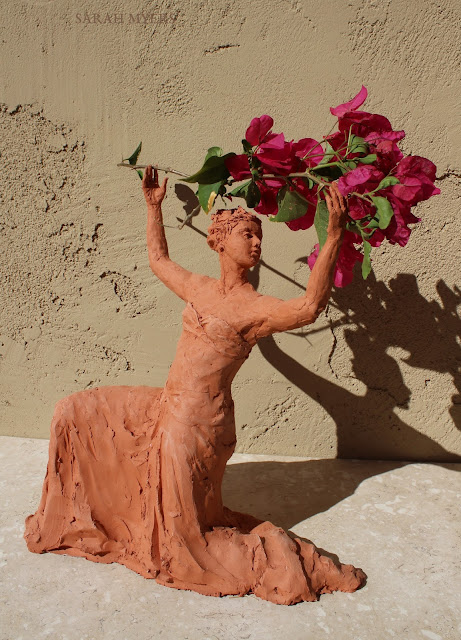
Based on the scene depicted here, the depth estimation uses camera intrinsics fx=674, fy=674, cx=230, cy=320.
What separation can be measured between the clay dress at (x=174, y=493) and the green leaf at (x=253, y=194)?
368 mm

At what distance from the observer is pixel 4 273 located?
9.82 feet

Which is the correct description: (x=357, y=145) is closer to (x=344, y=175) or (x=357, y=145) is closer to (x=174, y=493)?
(x=344, y=175)

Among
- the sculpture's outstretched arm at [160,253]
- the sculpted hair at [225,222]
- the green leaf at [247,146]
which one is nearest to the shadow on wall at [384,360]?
the sculpture's outstretched arm at [160,253]

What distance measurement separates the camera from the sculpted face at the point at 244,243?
204 cm

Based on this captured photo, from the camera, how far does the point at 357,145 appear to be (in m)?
1.84

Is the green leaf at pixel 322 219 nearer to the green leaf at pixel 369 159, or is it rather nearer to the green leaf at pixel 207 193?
the green leaf at pixel 369 159

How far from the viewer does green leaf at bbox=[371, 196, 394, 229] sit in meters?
1.75

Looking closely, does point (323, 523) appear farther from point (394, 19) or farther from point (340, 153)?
point (394, 19)

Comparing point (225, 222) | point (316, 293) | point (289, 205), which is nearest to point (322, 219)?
point (289, 205)

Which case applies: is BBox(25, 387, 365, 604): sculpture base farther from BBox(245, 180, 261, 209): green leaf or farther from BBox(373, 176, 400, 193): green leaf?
BBox(373, 176, 400, 193): green leaf

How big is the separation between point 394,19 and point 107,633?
7.74 feet

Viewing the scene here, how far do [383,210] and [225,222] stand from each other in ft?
1.71

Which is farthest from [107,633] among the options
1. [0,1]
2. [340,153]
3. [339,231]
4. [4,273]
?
[0,1]

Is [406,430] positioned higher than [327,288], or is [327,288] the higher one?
[327,288]
